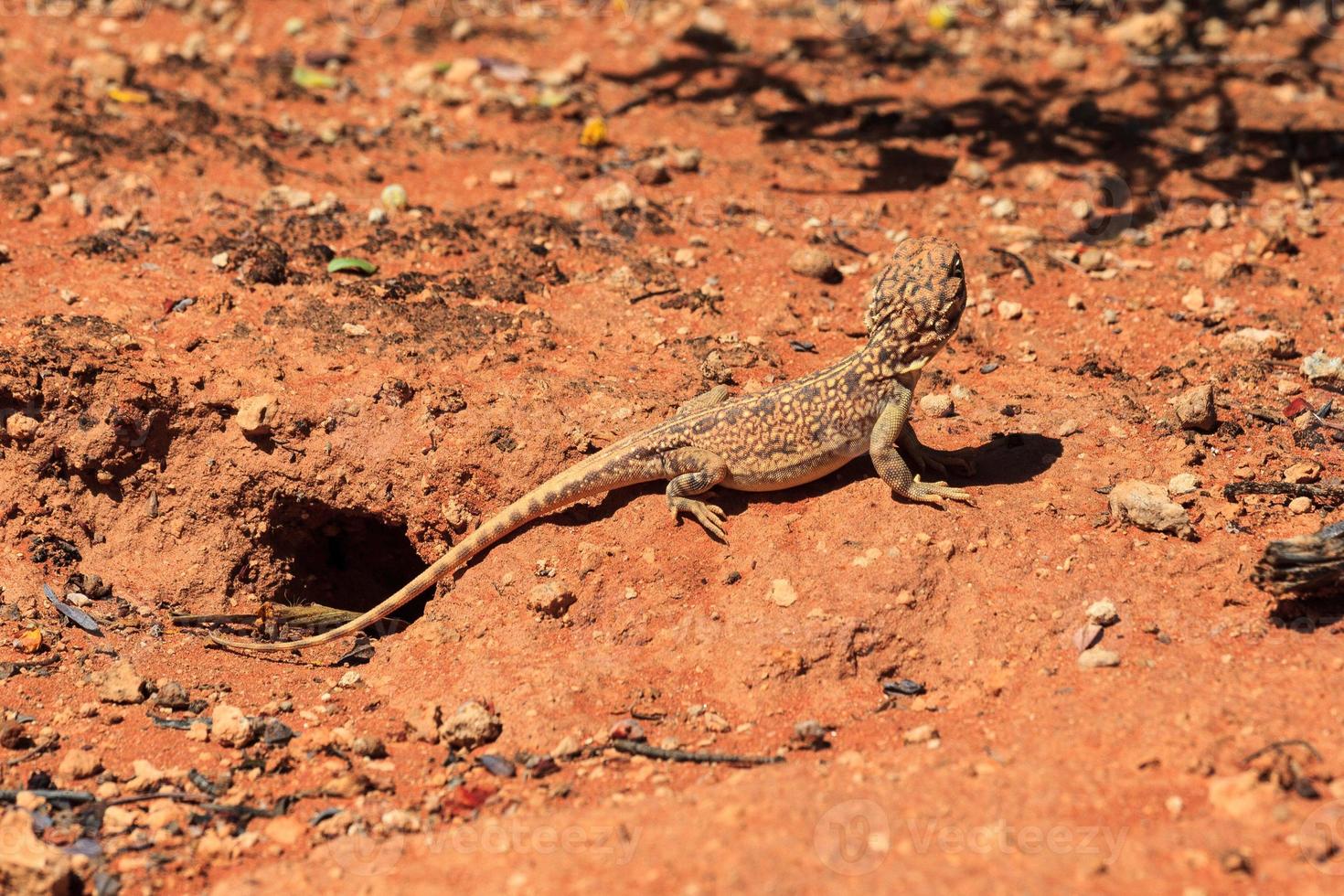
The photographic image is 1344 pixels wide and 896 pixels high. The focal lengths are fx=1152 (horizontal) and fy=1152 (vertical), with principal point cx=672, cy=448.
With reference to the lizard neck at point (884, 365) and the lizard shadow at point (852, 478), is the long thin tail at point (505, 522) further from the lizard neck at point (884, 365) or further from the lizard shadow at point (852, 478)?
the lizard neck at point (884, 365)

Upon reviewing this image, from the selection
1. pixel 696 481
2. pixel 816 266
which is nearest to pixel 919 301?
pixel 696 481

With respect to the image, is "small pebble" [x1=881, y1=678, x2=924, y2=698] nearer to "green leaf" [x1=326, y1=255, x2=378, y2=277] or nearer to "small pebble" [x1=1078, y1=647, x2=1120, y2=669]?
"small pebble" [x1=1078, y1=647, x2=1120, y2=669]

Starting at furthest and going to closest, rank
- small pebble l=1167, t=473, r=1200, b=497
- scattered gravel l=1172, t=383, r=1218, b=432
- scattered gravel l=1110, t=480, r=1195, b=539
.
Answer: scattered gravel l=1172, t=383, r=1218, b=432
small pebble l=1167, t=473, r=1200, b=497
scattered gravel l=1110, t=480, r=1195, b=539

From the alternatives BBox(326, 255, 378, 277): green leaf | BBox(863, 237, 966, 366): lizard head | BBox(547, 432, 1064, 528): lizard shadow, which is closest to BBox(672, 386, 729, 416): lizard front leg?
BBox(547, 432, 1064, 528): lizard shadow

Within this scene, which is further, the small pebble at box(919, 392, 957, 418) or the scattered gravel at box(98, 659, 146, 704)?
the small pebble at box(919, 392, 957, 418)

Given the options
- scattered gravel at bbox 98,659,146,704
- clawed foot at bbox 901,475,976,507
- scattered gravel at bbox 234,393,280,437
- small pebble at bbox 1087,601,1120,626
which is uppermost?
scattered gravel at bbox 234,393,280,437

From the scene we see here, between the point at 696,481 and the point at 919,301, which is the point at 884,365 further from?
the point at 696,481

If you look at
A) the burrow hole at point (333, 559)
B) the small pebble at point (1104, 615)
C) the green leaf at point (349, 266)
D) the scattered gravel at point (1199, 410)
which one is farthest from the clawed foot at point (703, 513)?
the green leaf at point (349, 266)
